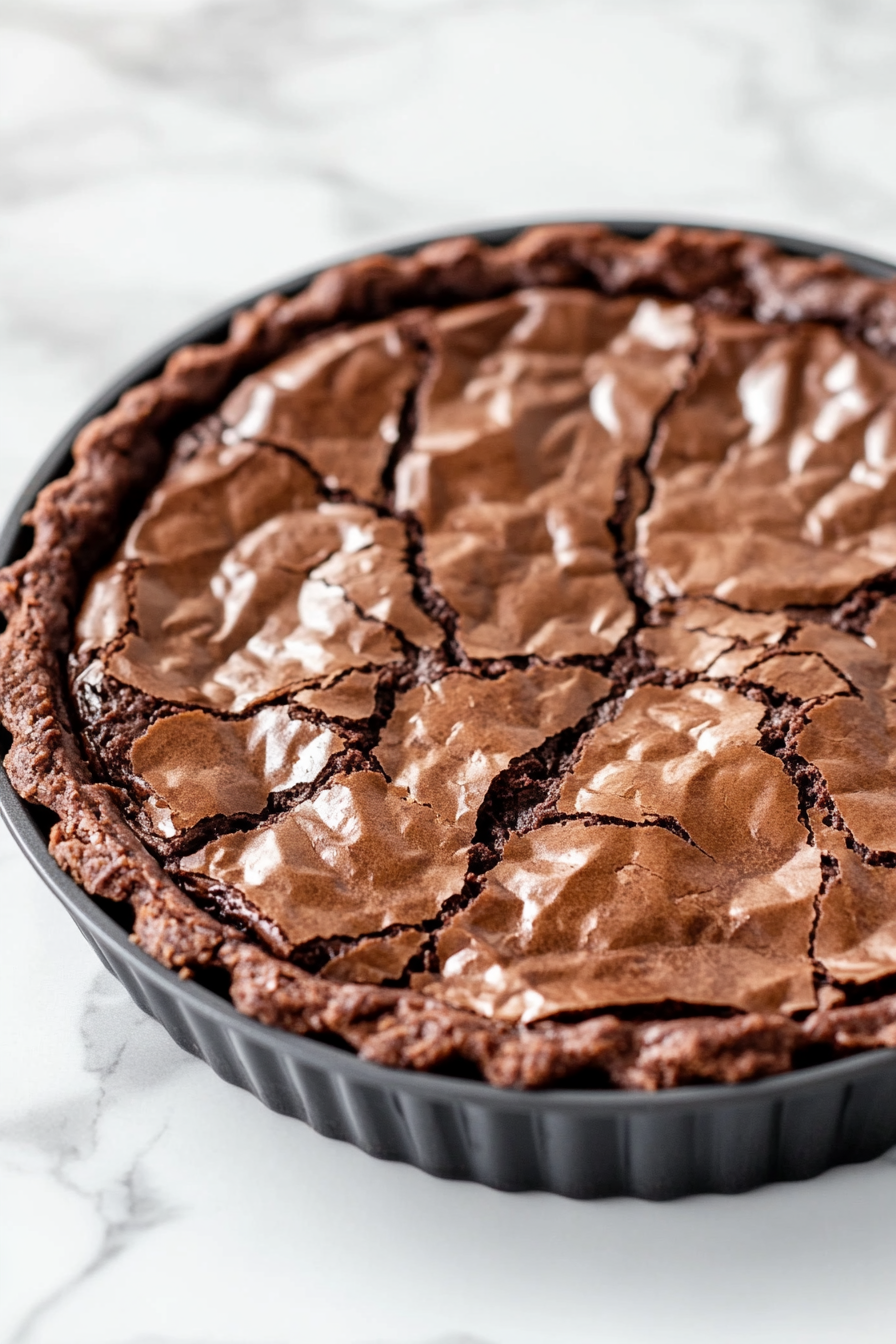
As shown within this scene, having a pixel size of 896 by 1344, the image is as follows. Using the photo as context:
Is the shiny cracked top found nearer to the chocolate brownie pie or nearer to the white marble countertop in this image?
the chocolate brownie pie

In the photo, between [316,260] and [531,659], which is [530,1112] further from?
[316,260]

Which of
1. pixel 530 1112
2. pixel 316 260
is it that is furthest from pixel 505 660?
pixel 316 260

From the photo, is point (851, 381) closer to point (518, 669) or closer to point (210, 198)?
point (518, 669)

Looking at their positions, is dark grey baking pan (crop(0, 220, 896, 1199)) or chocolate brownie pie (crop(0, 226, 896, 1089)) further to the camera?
chocolate brownie pie (crop(0, 226, 896, 1089))

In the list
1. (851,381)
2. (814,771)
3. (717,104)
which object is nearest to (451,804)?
(814,771)

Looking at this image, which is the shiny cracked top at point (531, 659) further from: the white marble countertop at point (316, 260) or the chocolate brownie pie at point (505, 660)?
the white marble countertop at point (316, 260)

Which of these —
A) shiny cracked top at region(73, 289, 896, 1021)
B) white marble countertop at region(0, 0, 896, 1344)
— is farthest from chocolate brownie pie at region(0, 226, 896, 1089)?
white marble countertop at region(0, 0, 896, 1344)
